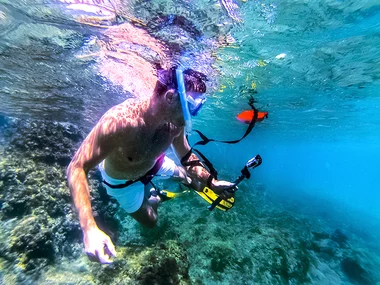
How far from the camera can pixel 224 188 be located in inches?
188

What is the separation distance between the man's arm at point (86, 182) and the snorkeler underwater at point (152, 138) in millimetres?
16

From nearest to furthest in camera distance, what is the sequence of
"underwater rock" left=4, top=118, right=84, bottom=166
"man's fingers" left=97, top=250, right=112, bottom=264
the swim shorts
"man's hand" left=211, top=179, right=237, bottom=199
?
1. "man's fingers" left=97, top=250, right=112, bottom=264
2. "man's hand" left=211, top=179, right=237, bottom=199
3. the swim shorts
4. "underwater rock" left=4, top=118, right=84, bottom=166

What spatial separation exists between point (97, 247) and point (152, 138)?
2265 mm

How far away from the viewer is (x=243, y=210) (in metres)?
12.3

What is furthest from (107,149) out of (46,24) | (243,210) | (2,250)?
(243,210)

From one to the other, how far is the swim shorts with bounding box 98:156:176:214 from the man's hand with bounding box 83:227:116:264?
2.62m

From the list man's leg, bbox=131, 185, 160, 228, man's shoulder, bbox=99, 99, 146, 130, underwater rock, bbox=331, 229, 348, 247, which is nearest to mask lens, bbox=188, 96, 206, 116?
man's shoulder, bbox=99, 99, 146, 130

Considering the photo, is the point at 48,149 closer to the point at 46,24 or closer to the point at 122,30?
the point at 46,24

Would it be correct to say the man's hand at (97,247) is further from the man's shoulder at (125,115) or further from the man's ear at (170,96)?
the man's ear at (170,96)

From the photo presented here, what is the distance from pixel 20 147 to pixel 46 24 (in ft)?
17.3

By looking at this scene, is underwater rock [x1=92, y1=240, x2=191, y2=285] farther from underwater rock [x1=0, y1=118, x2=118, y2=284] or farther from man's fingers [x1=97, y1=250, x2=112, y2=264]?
man's fingers [x1=97, y1=250, x2=112, y2=264]

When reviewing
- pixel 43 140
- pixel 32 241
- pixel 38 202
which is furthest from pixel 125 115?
pixel 43 140

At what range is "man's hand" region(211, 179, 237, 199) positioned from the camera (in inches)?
185

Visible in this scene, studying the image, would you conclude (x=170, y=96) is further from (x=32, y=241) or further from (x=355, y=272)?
(x=355, y=272)
